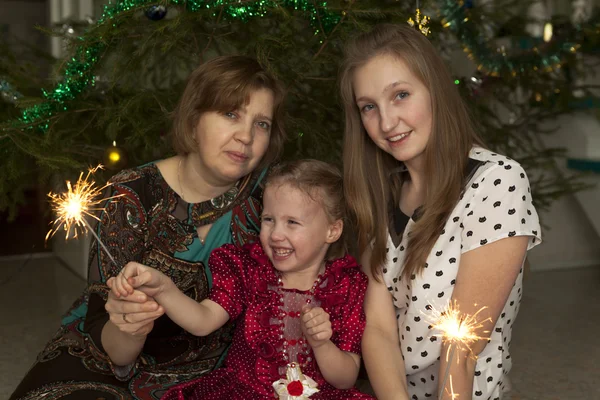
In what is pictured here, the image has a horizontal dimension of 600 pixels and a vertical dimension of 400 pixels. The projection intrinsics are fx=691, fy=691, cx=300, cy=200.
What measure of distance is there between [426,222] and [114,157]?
1.15 meters

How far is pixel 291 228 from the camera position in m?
1.67

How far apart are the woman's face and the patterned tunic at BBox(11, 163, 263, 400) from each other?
133mm

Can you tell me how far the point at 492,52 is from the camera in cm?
292

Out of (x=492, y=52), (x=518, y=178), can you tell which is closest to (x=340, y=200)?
(x=518, y=178)

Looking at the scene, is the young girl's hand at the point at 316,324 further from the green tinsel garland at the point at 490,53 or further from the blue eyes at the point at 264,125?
the green tinsel garland at the point at 490,53

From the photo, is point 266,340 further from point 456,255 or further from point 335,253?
point 456,255

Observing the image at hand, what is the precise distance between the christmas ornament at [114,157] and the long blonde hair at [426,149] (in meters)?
0.89

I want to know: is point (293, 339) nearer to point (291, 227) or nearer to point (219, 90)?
point (291, 227)

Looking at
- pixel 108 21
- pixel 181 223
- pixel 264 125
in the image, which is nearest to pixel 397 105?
pixel 264 125

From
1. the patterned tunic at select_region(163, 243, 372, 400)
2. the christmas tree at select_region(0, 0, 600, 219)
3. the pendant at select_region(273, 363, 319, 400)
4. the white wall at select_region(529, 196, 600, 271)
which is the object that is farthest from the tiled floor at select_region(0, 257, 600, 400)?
the pendant at select_region(273, 363, 319, 400)

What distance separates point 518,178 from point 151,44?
112 centimetres

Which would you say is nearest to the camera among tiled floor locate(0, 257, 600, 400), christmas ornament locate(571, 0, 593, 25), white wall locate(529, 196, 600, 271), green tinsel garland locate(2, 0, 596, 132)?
green tinsel garland locate(2, 0, 596, 132)

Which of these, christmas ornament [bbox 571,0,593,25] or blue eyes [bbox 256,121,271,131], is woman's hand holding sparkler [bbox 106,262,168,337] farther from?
christmas ornament [bbox 571,0,593,25]

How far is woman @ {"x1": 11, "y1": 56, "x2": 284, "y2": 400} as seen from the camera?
1691 mm
